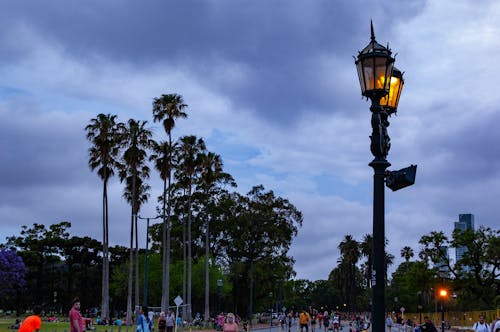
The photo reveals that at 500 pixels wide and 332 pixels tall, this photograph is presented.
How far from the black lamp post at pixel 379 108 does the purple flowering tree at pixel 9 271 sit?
7527 cm

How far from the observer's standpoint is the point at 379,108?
724 centimetres

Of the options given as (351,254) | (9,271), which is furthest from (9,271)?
(351,254)

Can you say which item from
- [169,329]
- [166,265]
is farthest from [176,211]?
[169,329]

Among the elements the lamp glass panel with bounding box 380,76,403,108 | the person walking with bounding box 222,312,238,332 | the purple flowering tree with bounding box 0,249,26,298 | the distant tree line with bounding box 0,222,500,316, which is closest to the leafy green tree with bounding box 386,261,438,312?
the distant tree line with bounding box 0,222,500,316

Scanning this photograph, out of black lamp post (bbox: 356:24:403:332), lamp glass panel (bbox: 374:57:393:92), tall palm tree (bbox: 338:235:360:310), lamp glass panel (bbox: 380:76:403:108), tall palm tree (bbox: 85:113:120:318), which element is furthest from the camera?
tall palm tree (bbox: 338:235:360:310)

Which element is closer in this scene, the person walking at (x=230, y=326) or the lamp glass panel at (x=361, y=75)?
the lamp glass panel at (x=361, y=75)

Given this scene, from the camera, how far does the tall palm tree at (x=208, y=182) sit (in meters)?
63.7

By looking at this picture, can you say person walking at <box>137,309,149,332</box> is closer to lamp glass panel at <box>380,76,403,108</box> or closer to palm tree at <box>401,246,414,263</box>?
lamp glass panel at <box>380,76,403,108</box>

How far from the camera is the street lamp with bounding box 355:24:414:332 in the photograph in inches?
271

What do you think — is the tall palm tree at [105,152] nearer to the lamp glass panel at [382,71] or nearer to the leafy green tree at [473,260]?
the leafy green tree at [473,260]

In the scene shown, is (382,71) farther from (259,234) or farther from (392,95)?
(259,234)

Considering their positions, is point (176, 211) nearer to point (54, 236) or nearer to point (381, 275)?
point (54, 236)

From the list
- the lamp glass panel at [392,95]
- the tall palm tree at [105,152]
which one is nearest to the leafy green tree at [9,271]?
the tall palm tree at [105,152]

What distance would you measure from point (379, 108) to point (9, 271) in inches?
3013
